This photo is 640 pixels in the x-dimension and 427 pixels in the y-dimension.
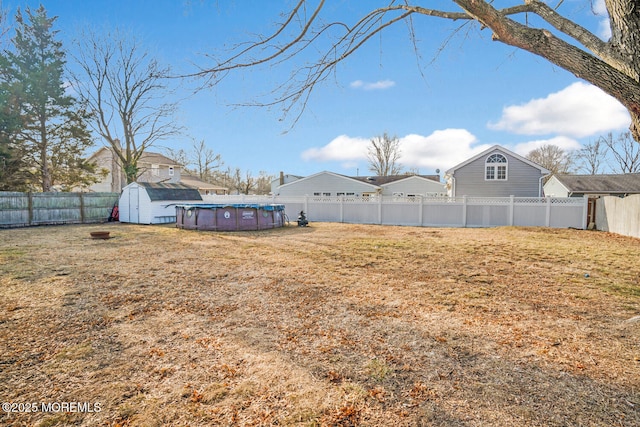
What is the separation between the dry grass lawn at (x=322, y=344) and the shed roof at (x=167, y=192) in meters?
10.2

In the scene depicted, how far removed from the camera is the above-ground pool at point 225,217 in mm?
12094

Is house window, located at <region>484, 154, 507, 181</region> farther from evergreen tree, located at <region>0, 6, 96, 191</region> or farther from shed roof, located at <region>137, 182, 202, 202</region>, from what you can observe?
evergreen tree, located at <region>0, 6, 96, 191</region>

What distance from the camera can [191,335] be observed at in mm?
2938

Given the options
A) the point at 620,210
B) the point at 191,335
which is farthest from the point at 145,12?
the point at 620,210

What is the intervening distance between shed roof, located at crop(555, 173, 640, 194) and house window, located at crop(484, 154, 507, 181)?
939 centimetres

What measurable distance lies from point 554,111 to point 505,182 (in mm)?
4229

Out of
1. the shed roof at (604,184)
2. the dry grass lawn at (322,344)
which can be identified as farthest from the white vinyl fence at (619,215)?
the shed roof at (604,184)

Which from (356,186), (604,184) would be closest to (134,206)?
(356,186)

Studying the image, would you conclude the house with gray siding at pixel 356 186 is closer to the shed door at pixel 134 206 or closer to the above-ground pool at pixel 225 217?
the shed door at pixel 134 206

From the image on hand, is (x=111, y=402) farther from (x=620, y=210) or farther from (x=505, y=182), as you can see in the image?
(x=505, y=182)

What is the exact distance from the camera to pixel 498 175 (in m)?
17.9

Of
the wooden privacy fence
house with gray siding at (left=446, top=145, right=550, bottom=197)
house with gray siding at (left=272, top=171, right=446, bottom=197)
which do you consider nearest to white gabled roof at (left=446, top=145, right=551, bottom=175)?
house with gray siding at (left=446, top=145, right=550, bottom=197)

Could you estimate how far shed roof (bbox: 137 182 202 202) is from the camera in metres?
15.5

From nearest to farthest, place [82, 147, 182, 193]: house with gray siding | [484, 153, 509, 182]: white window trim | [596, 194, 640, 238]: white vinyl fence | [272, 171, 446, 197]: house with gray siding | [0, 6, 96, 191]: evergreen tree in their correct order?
[596, 194, 640, 238]: white vinyl fence
[0, 6, 96, 191]: evergreen tree
[484, 153, 509, 182]: white window trim
[272, 171, 446, 197]: house with gray siding
[82, 147, 182, 193]: house with gray siding
